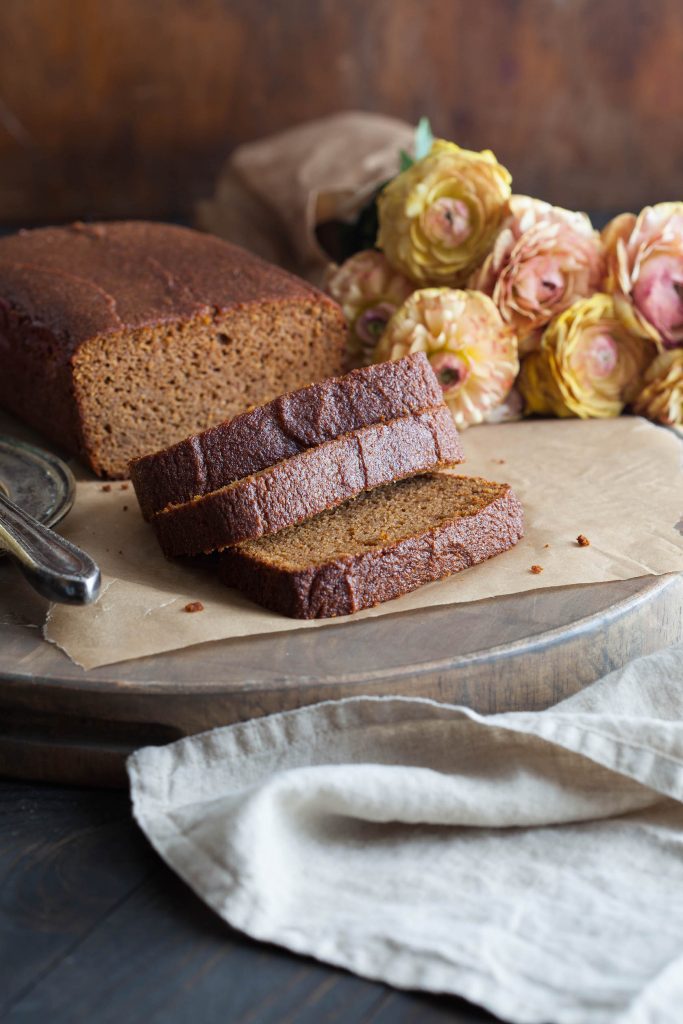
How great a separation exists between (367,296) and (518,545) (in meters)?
1.31

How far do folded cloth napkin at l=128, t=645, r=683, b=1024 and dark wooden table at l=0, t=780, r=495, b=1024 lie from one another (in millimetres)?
43

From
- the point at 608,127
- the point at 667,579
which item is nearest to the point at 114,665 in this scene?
the point at 667,579

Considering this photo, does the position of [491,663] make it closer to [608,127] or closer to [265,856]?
A: [265,856]

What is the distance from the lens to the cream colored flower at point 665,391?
133 inches

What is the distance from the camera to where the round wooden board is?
2.16 metres

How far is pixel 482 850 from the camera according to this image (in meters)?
1.99

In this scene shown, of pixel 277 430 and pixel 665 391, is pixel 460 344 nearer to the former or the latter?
pixel 665 391

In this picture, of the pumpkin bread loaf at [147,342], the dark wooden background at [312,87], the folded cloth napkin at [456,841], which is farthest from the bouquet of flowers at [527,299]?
the dark wooden background at [312,87]

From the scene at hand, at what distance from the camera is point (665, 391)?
3.41m

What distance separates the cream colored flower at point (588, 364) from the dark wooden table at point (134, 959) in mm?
1938

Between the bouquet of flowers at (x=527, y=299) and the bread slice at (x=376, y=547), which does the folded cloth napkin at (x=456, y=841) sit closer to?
the bread slice at (x=376, y=547)

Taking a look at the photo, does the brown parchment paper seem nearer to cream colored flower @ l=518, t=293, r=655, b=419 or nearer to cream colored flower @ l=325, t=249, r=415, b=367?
cream colored flower @ l=518, t=293, r=655, b=419

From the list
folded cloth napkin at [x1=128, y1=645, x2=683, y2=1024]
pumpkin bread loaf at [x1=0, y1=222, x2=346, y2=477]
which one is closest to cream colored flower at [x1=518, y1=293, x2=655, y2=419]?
pumpkin bread loaf at [x1=0, y1=222, x2=346, y2=477]

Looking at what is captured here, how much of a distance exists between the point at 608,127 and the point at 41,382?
3.80 meters
